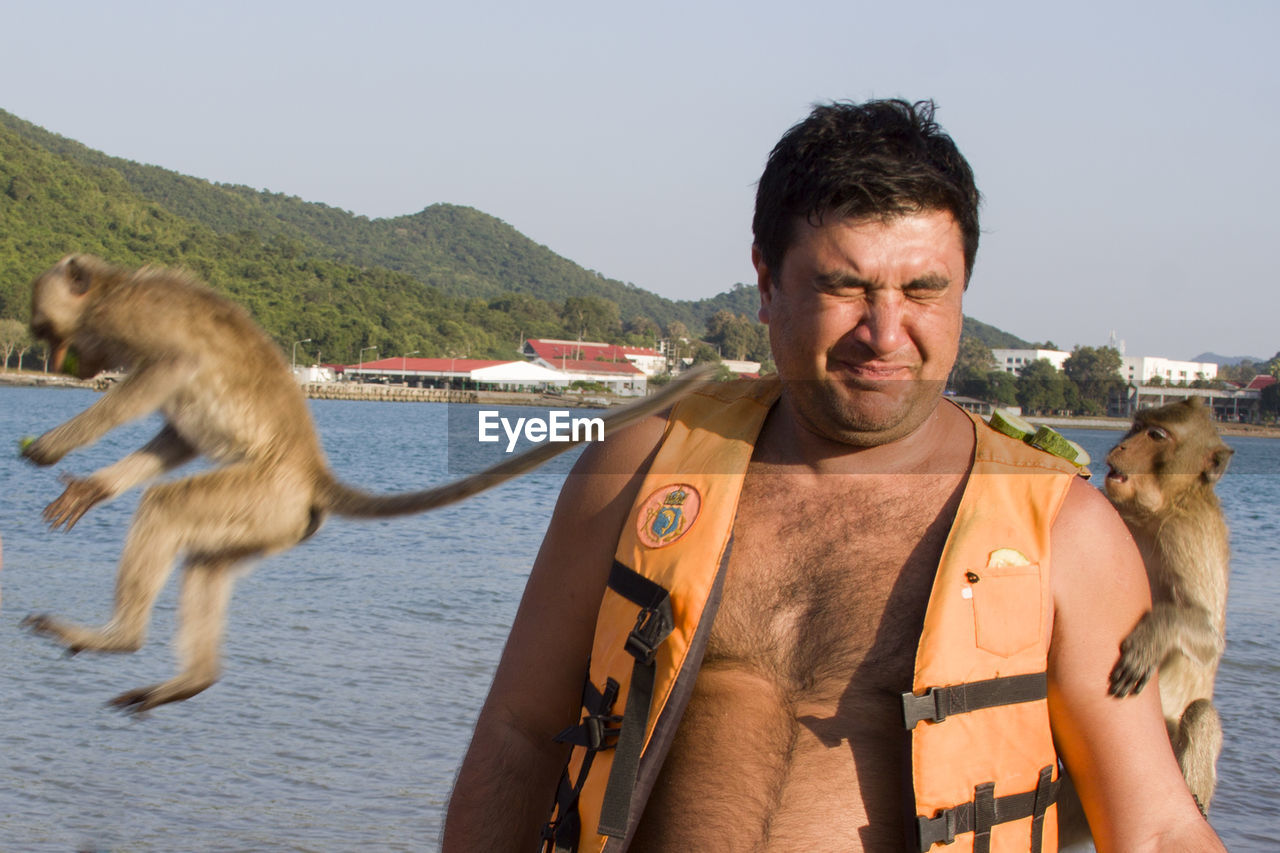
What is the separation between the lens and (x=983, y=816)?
209 centimetres

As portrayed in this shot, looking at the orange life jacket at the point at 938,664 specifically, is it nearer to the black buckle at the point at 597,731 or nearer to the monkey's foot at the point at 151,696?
the black buckle at the point at 597,731

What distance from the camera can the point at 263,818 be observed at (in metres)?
7.09

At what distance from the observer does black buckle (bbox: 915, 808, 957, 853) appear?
2053 mm

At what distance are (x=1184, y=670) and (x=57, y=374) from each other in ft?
A: 12.6

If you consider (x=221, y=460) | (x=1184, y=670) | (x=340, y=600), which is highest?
(x=221, y=460)

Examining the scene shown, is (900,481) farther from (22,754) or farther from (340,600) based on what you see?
(340,600)

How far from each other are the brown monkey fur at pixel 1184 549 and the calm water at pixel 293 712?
2.34m

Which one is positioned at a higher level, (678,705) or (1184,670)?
(678,705)

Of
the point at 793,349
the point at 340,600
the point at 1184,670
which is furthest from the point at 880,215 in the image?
the point at 340,600

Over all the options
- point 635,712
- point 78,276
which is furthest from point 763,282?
point 78,276

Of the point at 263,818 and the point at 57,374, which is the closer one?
the point at 57,374

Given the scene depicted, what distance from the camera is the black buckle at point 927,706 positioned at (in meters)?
2.07

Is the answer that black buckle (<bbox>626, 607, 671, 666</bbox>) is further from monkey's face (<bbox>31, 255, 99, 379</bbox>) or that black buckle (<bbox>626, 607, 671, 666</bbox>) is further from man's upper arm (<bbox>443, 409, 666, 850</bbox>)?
monkey's face (<bbox>31, 255, 99, 379</bbox>)

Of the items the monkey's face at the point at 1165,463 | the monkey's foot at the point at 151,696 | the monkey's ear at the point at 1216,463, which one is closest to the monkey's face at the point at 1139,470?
the monkey's face at the point at 1165,463
